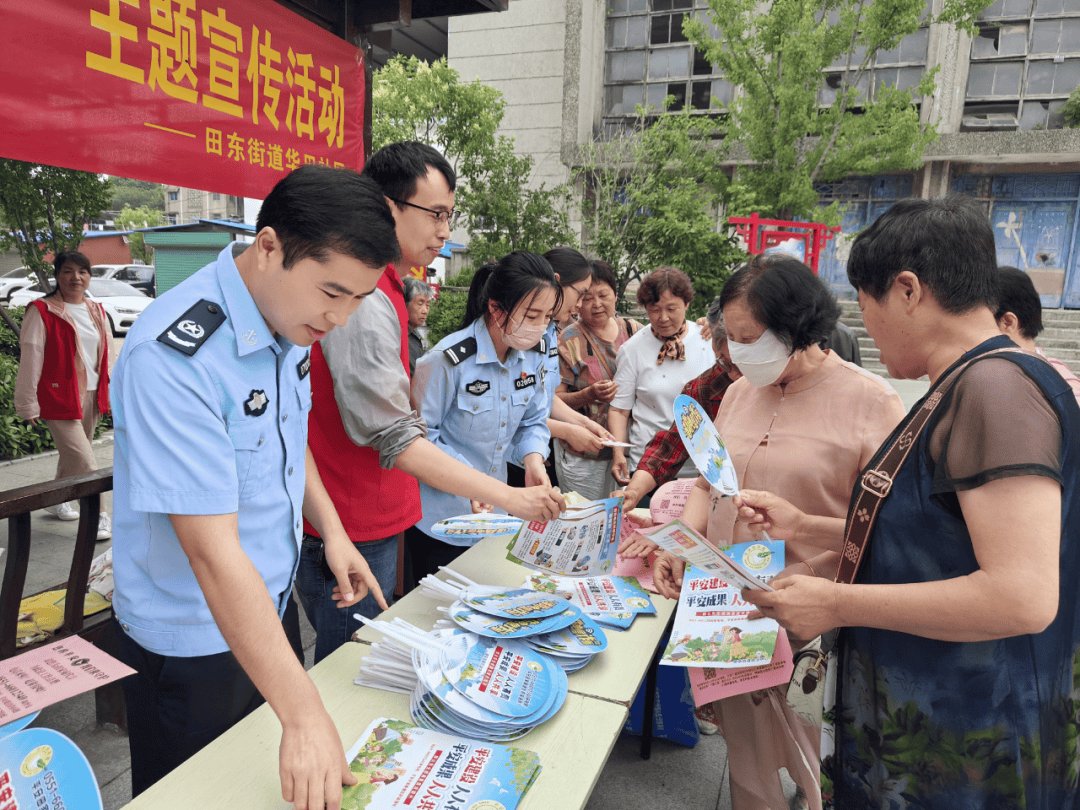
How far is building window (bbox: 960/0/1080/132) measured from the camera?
12227mm

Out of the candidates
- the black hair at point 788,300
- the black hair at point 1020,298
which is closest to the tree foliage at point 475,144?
the black hair at point 1020,298

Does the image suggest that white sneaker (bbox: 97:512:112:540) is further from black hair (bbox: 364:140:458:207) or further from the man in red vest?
black hair (bbox: 364:140:458:207)

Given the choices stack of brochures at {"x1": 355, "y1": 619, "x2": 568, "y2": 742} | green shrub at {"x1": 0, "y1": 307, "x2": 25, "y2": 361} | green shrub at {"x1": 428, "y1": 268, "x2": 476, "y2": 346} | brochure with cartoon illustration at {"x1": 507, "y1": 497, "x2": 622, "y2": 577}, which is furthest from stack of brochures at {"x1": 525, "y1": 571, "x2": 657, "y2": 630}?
green shrub at {"x1": 0, "y1": 307, "x2": 25, "y2": 361}

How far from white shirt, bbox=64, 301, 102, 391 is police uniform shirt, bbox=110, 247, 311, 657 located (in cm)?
398

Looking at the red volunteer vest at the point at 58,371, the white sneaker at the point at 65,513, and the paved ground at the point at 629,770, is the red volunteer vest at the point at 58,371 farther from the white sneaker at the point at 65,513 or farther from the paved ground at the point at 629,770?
the paved ground at the point at 629,770

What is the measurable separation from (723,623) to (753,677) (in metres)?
0.13

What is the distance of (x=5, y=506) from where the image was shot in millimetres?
1647

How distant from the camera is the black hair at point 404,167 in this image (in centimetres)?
168

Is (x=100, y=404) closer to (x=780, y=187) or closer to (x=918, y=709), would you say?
(x=918, y=709)

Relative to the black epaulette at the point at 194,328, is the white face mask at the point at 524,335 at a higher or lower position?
lower

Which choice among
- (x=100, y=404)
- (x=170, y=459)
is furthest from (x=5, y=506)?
(x=100, y=404)

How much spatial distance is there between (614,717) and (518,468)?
1862 mm

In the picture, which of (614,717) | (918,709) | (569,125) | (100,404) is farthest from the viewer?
(569,125)

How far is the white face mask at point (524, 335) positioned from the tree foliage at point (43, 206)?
18.5 ft
